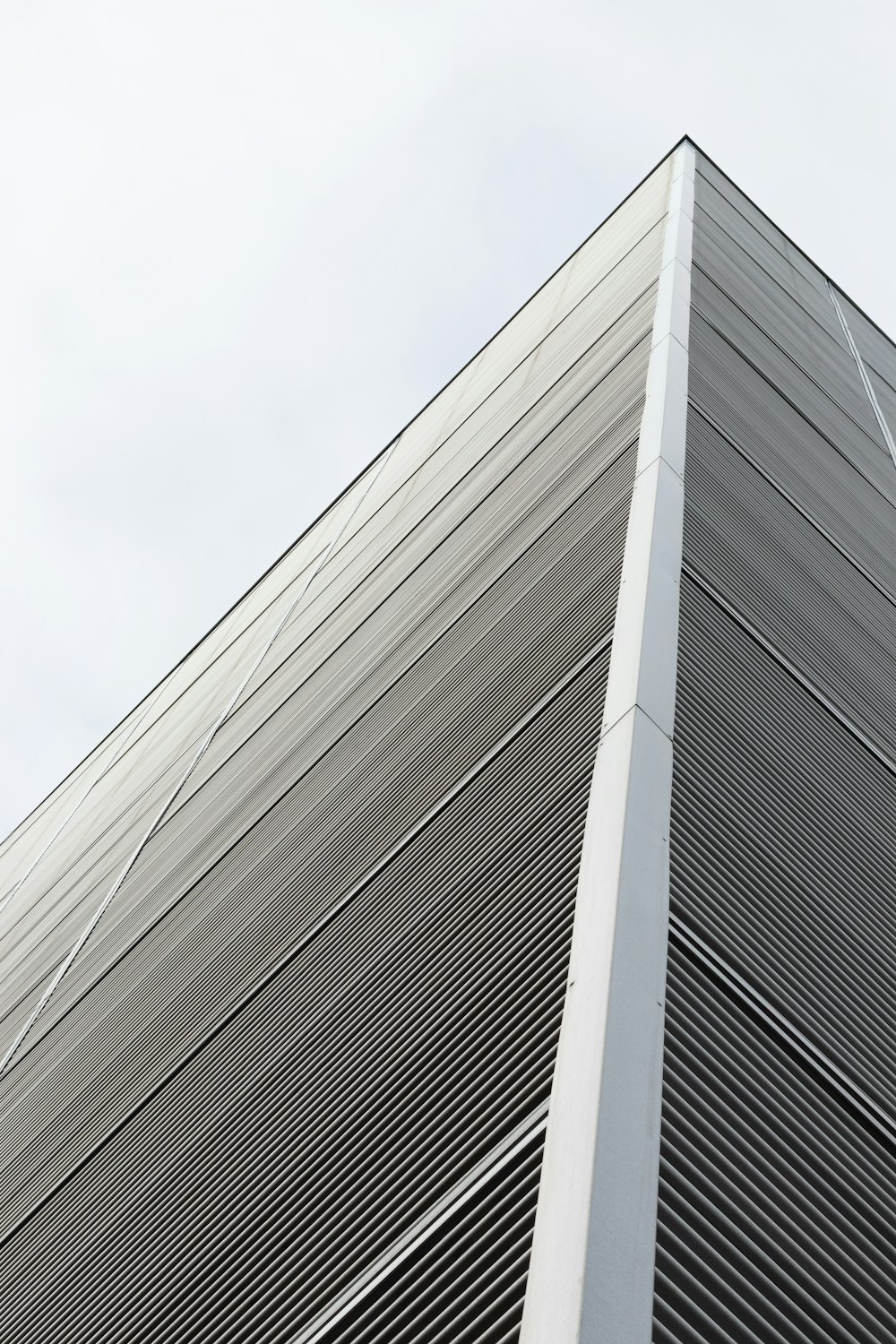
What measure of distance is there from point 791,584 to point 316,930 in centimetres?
291

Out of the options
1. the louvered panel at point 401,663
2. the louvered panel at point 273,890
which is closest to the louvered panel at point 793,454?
the louvered panel at point 401,663

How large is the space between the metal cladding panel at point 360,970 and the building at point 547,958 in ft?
0.06

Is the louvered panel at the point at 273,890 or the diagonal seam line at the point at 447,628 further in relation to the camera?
the diagonal seam line at the point at 447,628

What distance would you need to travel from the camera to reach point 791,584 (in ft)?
23.0

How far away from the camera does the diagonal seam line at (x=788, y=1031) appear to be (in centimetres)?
385

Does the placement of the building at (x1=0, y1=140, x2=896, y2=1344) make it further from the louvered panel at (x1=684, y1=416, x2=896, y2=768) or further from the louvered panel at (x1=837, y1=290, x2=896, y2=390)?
the louvered panel at (x1=837, y1=290, x2=896, y2=390)

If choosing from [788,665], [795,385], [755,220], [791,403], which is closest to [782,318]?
[795,385]

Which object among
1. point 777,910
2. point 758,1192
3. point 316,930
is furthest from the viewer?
point 316,930

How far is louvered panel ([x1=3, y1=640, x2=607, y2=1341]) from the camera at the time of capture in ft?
12.1

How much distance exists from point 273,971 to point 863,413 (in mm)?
8340

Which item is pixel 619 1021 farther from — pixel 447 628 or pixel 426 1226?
pixel 447 628

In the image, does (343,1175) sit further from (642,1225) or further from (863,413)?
(863,413)

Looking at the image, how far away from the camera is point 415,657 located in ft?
26.4

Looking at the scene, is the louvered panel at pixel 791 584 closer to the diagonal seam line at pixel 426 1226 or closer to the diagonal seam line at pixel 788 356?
the diagonal seam line at pixel 426 1226
